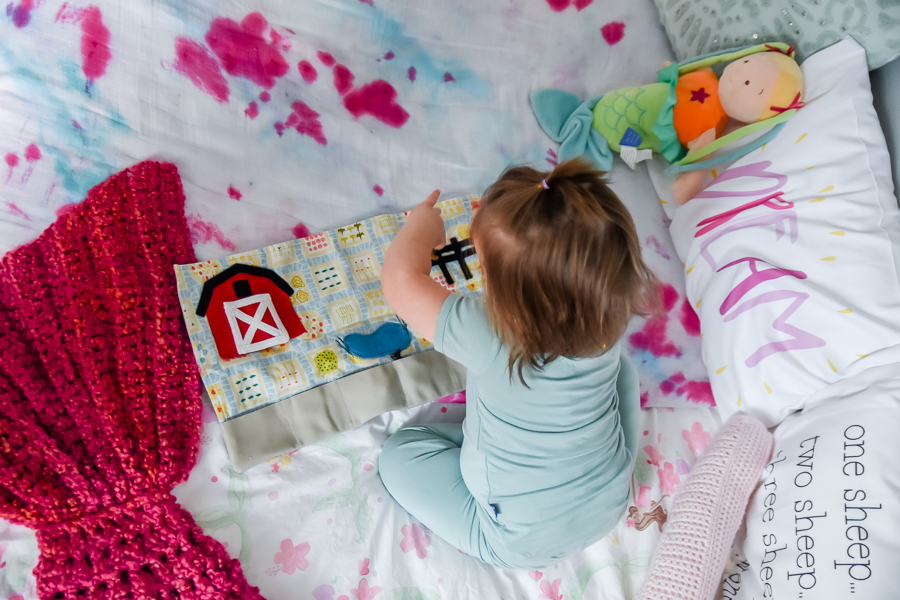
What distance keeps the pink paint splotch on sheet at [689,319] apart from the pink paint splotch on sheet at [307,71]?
2.81 feet

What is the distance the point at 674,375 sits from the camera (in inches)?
41.4

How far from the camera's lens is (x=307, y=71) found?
1.08 m

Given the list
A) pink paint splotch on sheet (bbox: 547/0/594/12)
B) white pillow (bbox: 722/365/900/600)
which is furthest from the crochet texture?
pink paint splotch on sheet (bbox: 547/0/594/12)

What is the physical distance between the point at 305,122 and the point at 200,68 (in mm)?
199

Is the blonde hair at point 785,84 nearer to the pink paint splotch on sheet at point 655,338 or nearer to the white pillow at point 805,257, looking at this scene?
the white pillow at point 805,257

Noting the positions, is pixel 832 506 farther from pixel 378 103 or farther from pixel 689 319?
pixel 378 103

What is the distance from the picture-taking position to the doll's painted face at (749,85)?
3.30 ft

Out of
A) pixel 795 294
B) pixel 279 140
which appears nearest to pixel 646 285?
pixel 795 294

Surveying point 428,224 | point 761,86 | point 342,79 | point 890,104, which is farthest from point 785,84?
point 342,79

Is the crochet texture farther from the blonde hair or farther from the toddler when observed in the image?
the blonde hair

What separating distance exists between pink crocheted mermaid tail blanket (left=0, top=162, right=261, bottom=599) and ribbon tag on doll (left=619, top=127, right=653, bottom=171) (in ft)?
A: 2.83

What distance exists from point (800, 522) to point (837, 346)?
268 mm

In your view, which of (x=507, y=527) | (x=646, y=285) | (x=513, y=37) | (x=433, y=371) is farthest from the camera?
(x=513, y=37)

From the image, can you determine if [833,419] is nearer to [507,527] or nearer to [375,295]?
[507,527]
